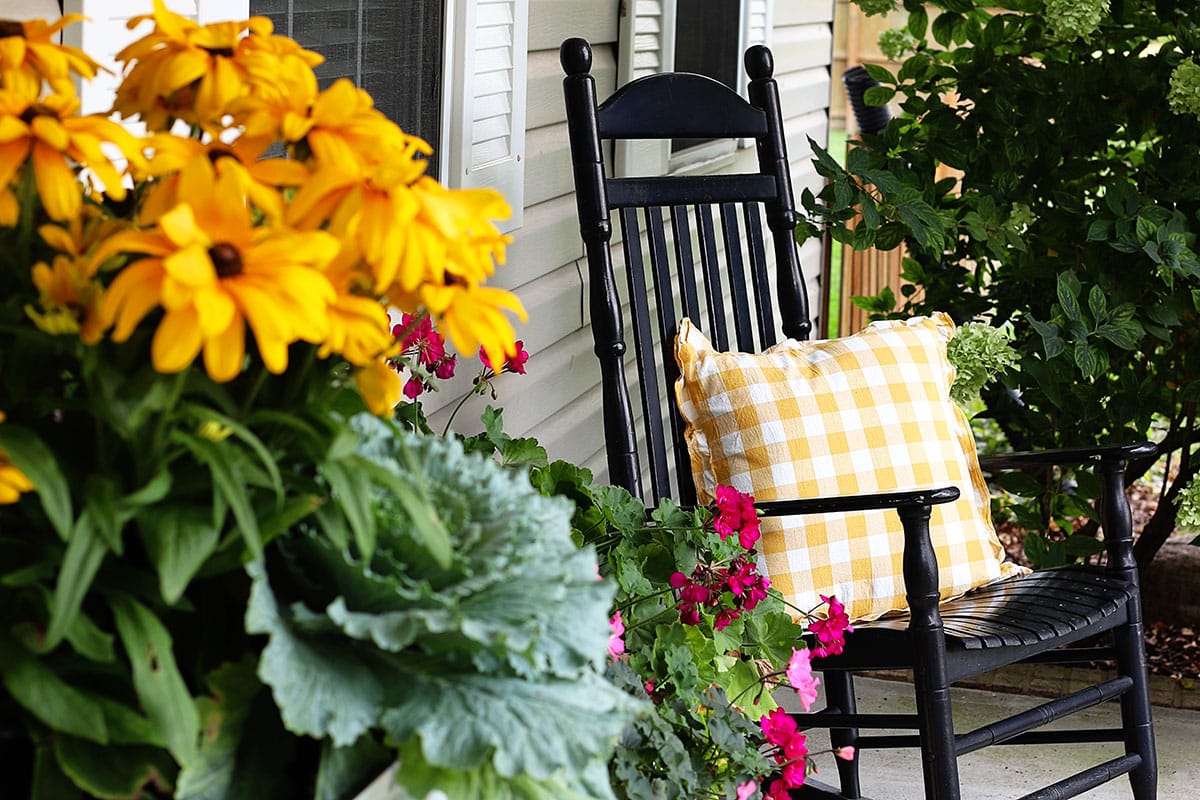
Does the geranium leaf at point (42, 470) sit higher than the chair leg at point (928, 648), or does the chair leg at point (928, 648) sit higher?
the geranium leaf at point (42, 470)

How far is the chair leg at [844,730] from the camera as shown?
2.23m

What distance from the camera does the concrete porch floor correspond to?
7.97 ft

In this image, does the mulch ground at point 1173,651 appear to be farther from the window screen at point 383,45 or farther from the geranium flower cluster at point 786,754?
the window screen at point 383,45

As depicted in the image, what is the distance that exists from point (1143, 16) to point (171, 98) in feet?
8.03

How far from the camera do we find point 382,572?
85 centimetres

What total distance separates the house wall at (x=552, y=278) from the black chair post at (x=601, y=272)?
4.6 inches

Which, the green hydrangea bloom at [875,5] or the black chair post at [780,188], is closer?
the black chair post at [780,188]

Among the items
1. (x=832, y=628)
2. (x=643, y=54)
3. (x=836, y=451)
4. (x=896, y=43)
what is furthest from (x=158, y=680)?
(x=896, y=43)

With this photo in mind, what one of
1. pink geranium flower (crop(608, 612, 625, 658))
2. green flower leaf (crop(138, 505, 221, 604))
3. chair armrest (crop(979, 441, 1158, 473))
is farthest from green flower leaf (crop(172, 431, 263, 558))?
chair armrest (crop(979, 441, 1158, 473))

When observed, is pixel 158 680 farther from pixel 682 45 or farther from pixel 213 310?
pixel 682 45

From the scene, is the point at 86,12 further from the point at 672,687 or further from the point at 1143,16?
the point at 1143,16

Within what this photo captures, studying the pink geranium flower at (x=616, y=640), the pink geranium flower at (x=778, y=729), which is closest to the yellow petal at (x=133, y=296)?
the pink geranium flower at (x=616, y=640)

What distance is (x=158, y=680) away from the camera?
2.27ft

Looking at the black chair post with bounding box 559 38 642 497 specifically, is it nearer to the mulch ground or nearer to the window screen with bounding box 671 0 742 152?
the window screen with bounding box 671 0 742 152
